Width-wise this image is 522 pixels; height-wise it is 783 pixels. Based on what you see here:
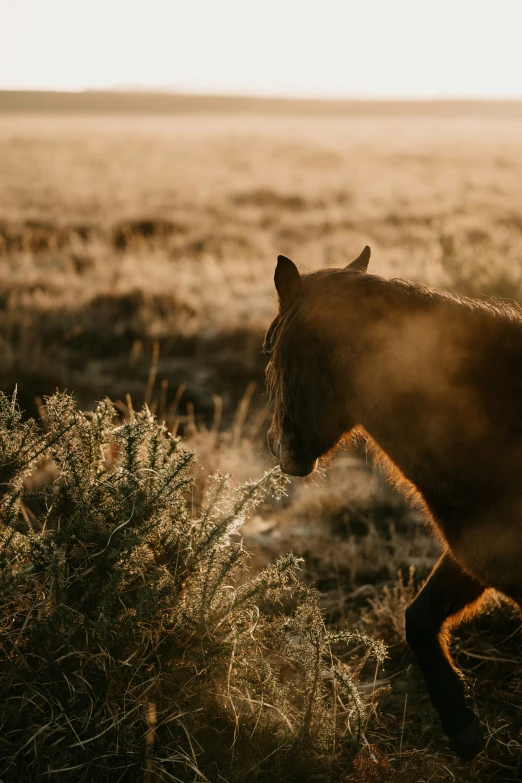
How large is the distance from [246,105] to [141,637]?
136465mm

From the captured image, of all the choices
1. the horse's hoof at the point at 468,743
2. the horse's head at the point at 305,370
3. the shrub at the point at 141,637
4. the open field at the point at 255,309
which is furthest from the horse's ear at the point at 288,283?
the horse's hoof at the point at 468,743

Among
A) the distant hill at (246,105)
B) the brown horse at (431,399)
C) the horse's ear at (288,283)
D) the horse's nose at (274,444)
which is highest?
the distant hill at (246,105)

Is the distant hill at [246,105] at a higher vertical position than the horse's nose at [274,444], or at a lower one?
higher

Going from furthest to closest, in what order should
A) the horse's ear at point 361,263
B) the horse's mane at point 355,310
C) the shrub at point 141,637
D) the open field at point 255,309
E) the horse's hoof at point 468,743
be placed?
the open field at point 255,309, the horse's ear at point 361,263, the horse's hoof at point 468,743, the horse's mane at point 355,310, the shrub at point 141,637

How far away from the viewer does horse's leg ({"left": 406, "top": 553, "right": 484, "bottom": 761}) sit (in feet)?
9.32

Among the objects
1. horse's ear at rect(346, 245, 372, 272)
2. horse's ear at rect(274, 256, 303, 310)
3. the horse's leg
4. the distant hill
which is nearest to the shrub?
the horse's leg

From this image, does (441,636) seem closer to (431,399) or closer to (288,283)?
(431,399)

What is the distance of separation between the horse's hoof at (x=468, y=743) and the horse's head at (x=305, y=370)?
1.16m

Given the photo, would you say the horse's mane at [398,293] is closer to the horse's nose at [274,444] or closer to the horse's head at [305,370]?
the horse's head at [305,370]

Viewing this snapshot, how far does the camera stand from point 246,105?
129 m

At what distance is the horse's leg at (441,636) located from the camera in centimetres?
284

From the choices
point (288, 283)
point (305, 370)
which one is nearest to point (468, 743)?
point (305, 370)

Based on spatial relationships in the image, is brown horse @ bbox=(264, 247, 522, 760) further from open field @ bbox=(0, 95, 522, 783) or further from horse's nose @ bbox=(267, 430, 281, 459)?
open field @ bbox=(0, 95, 522, 783)

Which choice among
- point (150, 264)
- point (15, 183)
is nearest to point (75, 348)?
point (150, 264)
